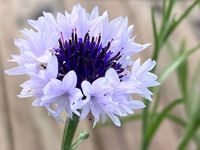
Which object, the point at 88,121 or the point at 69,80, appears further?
the point at 88,121

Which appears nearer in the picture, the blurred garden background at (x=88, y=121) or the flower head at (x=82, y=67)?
the flower head at (x=82, y=67)

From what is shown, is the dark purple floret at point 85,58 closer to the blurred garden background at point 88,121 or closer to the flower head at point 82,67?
the flower head at point 82,67

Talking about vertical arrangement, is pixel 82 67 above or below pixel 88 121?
above

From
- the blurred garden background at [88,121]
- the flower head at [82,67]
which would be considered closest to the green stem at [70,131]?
the flower head at [82,67]

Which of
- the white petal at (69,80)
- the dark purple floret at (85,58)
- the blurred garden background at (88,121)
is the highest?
the dark purple floret at (85,58)

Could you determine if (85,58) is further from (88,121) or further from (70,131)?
(88,121)

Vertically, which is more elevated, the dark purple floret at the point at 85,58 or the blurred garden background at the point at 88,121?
the dark purple floret at the point at 85,58

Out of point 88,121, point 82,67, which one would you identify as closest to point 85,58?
point 82,67

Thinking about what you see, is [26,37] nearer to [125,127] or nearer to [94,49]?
[94,49]
